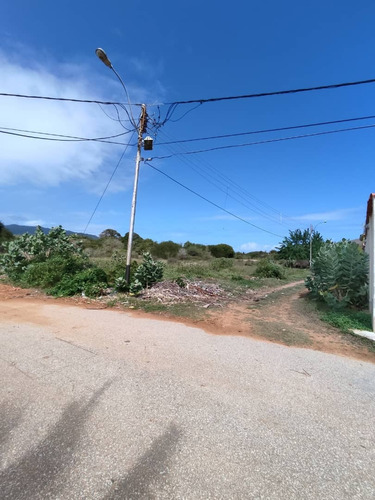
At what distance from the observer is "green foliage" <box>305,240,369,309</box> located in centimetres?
839

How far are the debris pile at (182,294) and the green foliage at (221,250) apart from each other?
36.5 m

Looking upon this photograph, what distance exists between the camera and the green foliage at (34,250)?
12758 millimetres

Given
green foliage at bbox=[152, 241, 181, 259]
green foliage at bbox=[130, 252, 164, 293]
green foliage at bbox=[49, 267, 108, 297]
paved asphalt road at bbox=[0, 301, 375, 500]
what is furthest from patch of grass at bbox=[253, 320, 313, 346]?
green foliage at bbox=[152, 241, 181, 259]

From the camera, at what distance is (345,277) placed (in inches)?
340

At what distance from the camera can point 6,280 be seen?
12.7 metres

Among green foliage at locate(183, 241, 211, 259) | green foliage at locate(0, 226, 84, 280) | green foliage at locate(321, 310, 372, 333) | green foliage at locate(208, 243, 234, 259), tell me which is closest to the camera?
green foliage at locate(321, 310, 372, 333)

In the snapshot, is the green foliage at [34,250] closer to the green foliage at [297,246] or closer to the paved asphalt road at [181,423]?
the paved asphalt road at [181,423]

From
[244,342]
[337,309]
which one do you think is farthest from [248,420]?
[337,309]

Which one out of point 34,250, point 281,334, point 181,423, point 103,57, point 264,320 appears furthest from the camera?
point 34,250

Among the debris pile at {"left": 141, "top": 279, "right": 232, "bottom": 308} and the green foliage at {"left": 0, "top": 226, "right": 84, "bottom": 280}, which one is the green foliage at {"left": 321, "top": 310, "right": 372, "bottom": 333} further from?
the green foliage at {"left": 0, "top": 226, "right": 84, "bottom": 280}

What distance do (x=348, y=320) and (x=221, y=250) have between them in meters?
41.2

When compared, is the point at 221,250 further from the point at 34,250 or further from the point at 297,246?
the point at 34,250

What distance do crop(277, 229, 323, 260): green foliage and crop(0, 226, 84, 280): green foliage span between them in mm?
33814

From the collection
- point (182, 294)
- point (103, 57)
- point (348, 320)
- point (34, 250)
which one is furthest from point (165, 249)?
point (348, 320)
